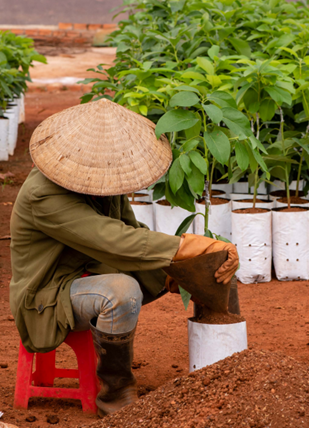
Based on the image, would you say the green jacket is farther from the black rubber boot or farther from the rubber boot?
the black rubber boot

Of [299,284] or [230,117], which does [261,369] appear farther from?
[299,284]

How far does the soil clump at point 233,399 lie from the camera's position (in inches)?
61.9

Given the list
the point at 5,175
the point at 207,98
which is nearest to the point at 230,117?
the point at 207,98

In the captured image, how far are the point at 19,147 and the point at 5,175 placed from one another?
1.37 m

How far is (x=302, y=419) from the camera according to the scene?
156cm

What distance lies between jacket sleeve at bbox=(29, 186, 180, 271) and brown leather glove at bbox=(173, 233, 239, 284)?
3 cm

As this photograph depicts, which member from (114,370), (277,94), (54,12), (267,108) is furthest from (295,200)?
(54,12)

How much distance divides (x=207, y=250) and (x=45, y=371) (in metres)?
0.76

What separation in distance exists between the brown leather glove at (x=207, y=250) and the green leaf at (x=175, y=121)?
0.37 m

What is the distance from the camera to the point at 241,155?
6.89 ft

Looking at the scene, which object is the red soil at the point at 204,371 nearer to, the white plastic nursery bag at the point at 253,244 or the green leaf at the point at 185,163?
the white plastic nursery bag at the point at 253,244

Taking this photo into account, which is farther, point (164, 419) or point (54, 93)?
point (54, 93)

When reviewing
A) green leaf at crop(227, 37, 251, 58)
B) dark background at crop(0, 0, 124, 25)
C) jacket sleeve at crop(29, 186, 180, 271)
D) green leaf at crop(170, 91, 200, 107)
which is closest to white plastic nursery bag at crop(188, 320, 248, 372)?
jacket sleeve at crop(29, 186, 180, 271)

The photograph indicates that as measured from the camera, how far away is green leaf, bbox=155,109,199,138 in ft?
6.34
